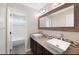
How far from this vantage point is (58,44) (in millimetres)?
1186

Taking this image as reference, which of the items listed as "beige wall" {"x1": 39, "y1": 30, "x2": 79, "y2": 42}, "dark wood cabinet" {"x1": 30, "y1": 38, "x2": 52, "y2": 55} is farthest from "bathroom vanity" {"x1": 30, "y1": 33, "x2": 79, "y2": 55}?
"beige wall" {"x1": 39, "y1": 30, "x2": 79, "y2": 42}

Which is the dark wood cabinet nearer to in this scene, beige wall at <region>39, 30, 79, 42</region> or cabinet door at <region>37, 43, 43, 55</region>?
cabinet door at <region>37, 43, 43, 55</region>

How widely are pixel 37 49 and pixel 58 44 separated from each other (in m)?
0.32

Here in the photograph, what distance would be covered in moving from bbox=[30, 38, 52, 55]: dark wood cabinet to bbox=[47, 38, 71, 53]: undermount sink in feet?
0.35

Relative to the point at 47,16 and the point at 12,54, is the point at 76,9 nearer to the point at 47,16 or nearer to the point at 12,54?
the point at 47,16

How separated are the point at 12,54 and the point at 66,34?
0.85 metres

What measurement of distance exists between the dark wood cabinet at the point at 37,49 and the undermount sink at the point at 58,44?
0.11 metres

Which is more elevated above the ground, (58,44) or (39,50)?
(58,44)

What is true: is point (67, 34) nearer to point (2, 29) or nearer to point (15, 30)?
point (15, 30)

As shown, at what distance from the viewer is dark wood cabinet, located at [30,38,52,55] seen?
3.95 feet

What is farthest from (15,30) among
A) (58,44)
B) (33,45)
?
(58,44)

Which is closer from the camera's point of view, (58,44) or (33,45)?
(58,44)

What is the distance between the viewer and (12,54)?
123 cm
